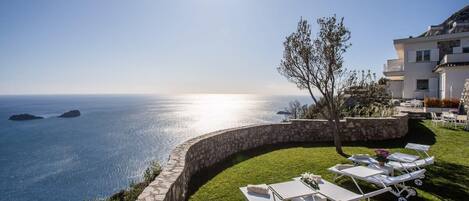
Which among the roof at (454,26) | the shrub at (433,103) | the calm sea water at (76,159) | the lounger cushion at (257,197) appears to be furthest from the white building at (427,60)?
the calm sea water at (76,159)

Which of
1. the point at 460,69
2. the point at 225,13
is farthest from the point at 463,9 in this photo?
the point at 225,13

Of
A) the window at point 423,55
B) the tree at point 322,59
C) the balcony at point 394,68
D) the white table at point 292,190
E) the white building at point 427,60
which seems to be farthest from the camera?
the balcony at point 394,68

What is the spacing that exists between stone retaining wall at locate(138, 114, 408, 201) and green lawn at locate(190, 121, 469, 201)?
44cm

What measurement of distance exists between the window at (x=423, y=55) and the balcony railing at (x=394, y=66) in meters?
1.51

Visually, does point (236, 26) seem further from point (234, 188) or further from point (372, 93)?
point (234, 188)

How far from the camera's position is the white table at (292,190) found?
4512 mm

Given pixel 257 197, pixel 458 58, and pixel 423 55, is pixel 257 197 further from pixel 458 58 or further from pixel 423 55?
pixel 423 55

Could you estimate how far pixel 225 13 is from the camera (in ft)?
54.0

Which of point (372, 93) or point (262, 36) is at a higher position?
point (262, 36)

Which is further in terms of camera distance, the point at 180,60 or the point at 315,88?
the point at 180,60

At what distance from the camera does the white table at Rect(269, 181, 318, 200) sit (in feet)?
14.8

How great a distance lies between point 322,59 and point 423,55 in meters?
18.3

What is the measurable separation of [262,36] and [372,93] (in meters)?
8.69

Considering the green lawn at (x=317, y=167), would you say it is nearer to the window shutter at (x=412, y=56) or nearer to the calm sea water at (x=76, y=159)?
the window shutter at (x=412, y=56)
